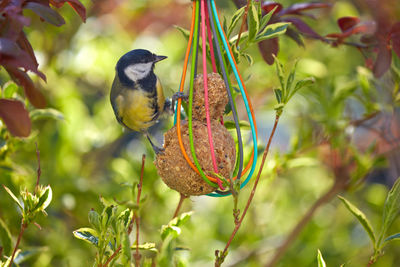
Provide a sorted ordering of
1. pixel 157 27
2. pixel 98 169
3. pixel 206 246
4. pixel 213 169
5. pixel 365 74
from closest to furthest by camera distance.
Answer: pixel 213 169
pixel 365 74
pixel 206 246
pixel 98 169
pixel 157 27

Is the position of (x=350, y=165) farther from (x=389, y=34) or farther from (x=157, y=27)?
(x=157, y=27)

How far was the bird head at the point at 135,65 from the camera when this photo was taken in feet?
3.23

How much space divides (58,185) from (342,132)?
83 centimetres

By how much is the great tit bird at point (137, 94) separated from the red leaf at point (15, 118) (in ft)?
0.89

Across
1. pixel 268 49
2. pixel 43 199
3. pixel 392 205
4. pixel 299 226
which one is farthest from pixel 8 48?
pixel 299 226

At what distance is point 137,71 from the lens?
102 cm

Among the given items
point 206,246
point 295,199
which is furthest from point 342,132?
point 295,199

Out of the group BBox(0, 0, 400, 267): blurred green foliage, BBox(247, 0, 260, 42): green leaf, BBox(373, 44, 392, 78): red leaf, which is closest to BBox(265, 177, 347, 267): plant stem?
BBox(0, 0, 400, 267): blurred green foliage

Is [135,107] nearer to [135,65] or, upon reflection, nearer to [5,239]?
[135,65]

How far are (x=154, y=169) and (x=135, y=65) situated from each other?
0.54 metres

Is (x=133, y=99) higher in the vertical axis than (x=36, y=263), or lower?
higher

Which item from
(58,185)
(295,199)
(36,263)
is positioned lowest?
(295,199)

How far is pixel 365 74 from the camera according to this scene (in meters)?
Answer: 1.32

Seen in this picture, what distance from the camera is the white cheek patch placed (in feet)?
3.31
